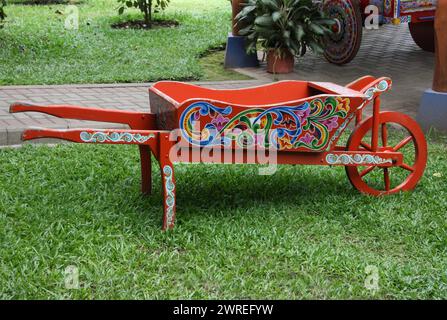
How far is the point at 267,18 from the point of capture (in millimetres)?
9164

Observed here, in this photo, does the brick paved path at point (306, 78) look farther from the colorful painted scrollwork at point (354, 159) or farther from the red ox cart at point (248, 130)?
the colorful painted scrollwork at point (354, 159)

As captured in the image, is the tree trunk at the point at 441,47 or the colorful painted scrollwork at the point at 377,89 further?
the tree trunk at the point at 441,47

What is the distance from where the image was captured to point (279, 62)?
31.0 ft

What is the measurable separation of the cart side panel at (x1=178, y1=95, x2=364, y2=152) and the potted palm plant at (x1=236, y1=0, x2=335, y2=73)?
4.40 meters

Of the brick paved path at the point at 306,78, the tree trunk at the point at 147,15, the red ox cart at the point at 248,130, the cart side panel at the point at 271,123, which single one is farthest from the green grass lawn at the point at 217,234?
the tree trunk at the point at 147,15

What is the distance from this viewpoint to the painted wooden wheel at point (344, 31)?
372 inches

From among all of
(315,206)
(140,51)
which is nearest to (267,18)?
(140,51)

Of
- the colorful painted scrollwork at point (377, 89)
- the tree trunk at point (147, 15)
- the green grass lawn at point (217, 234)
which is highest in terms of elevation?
the colorful painted scrollwork at point (377, 89)

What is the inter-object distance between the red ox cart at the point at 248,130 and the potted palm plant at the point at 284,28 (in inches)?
155

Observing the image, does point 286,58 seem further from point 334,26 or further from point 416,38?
point 416,38

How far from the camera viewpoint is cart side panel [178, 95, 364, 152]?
15.1ft

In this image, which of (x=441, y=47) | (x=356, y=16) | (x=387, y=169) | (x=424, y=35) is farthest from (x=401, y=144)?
(x=424, y=35)

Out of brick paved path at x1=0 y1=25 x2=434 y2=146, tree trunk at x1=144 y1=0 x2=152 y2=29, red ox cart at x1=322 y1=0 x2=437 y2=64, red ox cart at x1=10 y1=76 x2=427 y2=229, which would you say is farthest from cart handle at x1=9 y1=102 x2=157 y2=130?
tree trunk at x1=144 y1=0 x2=152 y2=29

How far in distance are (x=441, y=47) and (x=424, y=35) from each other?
4.11 m
